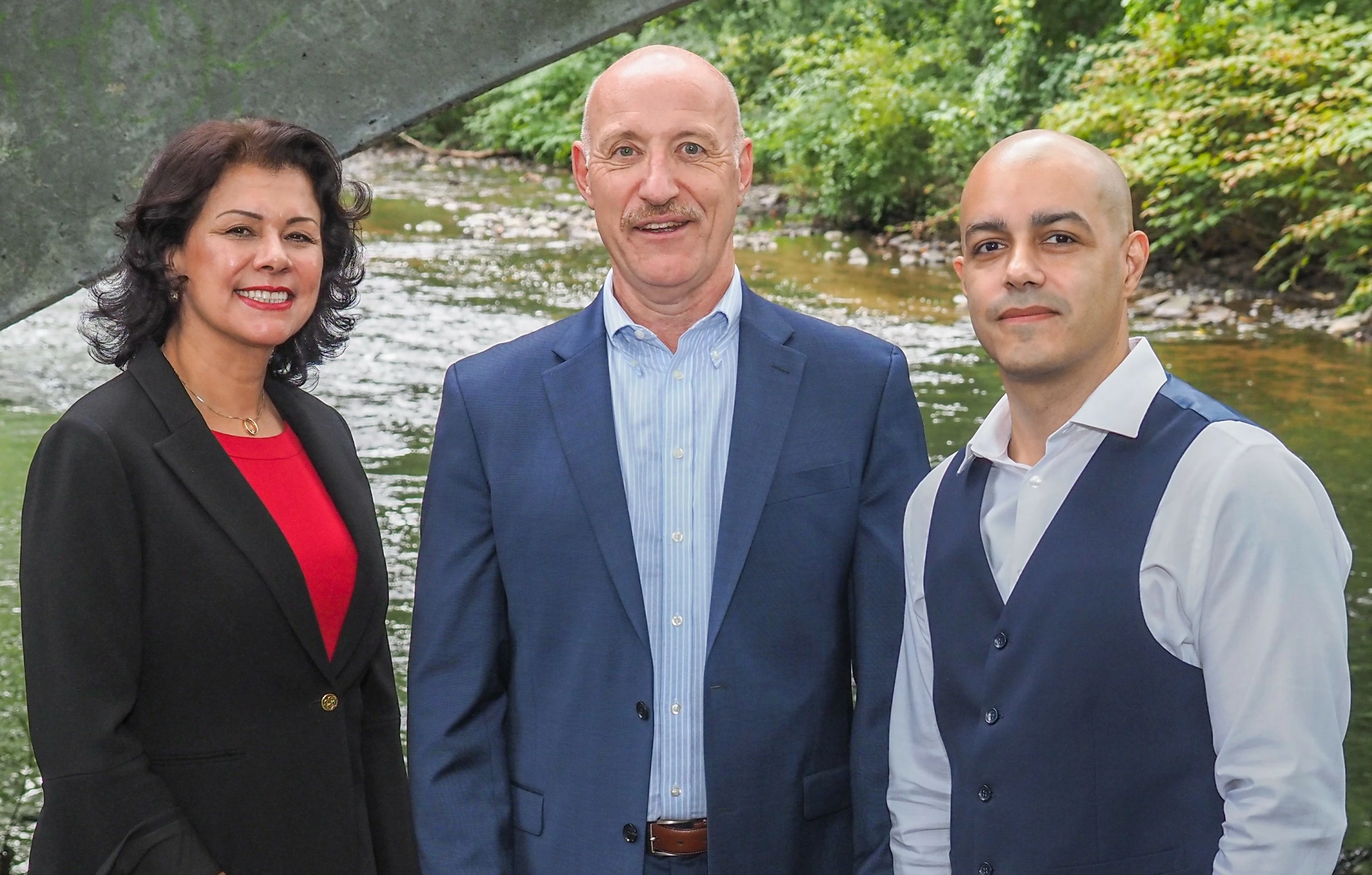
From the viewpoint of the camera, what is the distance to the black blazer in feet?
7.53

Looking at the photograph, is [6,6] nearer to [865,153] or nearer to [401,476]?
[401,476]

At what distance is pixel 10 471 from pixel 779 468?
6080mm

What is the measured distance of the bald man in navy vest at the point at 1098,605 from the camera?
200cm

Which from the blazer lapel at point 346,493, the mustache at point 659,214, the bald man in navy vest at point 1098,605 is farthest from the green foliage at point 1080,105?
the bald man in navy vest at point 1098,605

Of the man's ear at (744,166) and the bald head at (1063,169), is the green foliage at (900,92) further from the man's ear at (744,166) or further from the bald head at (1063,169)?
the bald head at (1063,169)

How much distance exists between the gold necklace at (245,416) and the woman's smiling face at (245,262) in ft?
0.36

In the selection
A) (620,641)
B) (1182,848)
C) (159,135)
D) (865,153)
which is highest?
(865,153)

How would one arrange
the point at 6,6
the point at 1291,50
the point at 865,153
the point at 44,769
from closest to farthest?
the point at 44,769, the point at 6,6, the point at 1291,50, the point at 865,153

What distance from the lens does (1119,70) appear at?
44.5 feet

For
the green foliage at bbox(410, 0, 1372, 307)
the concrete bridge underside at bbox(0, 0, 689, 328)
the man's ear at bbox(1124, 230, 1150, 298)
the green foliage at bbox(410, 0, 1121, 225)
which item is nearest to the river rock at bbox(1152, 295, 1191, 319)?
the green foliage at bbox(410, 0, 1372, 307)

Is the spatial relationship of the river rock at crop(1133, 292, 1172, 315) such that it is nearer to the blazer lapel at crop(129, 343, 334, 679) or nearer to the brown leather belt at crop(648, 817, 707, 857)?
the brown leather belt at crop(648, 817, 707, 857)

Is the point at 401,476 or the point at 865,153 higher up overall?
the point at 865,153

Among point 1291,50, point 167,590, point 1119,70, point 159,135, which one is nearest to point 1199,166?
point 1291,50

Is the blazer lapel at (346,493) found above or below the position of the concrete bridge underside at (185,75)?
below
